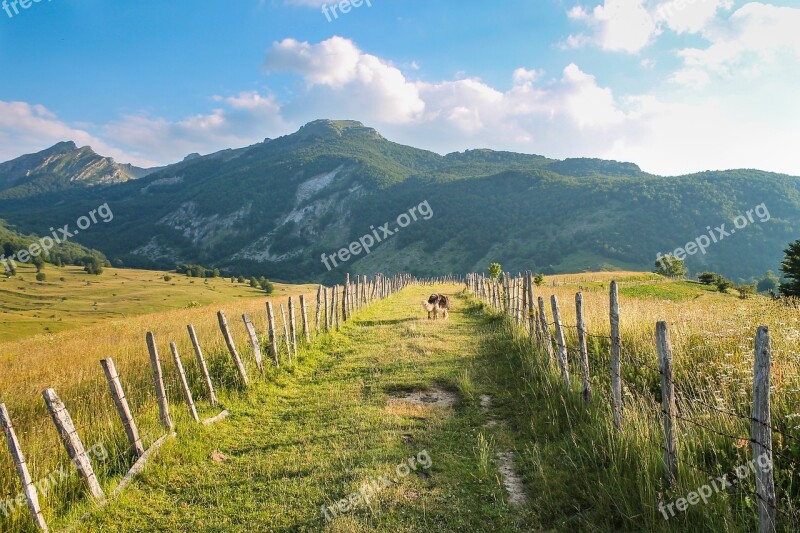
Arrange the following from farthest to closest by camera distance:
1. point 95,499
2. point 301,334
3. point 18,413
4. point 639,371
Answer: point 301,334, point 18,413, point 639,371, point 95,499

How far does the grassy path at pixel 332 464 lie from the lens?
4762mm

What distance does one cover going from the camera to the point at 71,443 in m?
5.19

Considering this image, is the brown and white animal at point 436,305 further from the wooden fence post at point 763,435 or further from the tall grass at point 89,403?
the wooden fence post at point 763,435

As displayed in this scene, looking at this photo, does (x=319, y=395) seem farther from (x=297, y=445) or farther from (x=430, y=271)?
(x=430, y=271)

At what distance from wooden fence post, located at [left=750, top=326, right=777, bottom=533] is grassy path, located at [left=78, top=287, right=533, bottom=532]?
2.11m

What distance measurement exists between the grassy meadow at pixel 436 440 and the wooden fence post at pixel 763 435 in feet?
1.38

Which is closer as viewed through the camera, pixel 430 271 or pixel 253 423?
pixel 253 423

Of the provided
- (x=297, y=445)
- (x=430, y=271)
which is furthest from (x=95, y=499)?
(x=430, y=271)

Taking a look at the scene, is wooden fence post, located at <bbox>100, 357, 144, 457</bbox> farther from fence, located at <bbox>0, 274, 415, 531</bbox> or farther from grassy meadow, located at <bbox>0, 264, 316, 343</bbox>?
grassy meadow, located at <bbox>0, 264, 316, 343</bbox>

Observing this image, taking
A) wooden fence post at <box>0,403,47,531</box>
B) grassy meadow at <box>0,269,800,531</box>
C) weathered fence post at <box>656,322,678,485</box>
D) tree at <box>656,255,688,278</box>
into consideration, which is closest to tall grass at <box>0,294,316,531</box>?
grassy meadow at <box>0,269,800,531</box>

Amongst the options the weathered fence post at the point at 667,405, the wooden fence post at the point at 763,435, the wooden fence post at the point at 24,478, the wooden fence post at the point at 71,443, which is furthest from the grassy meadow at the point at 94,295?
the wooden fence post at the point at 763,435

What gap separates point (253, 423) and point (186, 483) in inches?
84.2

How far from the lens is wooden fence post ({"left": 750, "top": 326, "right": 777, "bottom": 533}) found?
3.01 metres

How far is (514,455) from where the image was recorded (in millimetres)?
6098
